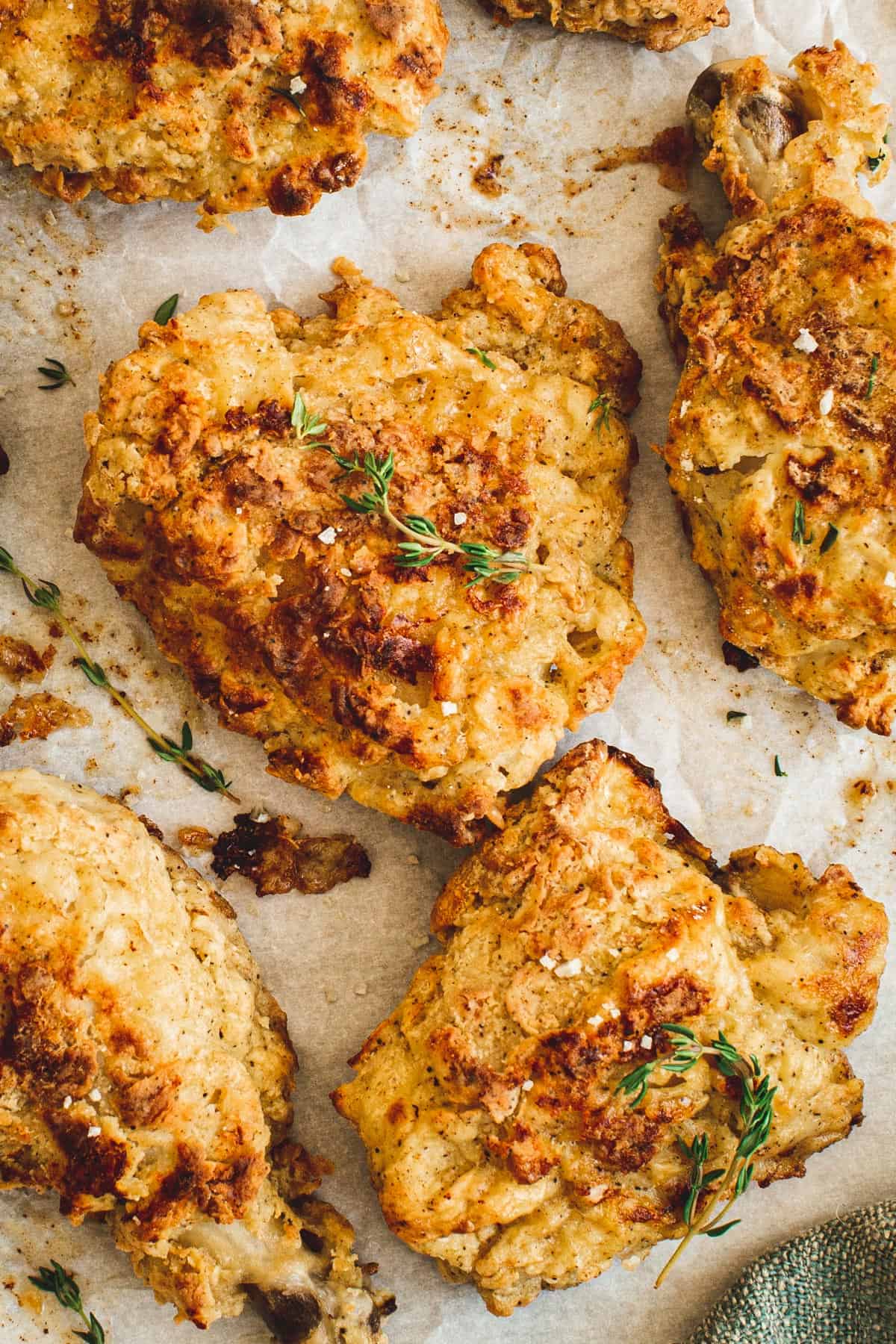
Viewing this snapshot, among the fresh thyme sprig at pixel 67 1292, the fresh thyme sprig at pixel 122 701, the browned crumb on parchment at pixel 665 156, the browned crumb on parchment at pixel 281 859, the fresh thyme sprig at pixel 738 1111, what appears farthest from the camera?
the browned crumb on parchment at pixel 665 156

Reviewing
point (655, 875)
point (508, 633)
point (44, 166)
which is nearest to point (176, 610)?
point (508, 633)

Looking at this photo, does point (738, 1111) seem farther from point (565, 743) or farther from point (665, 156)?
point (665, 156)

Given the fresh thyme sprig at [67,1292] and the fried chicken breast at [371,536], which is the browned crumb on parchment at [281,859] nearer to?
the fried chicken breast at [371,536]

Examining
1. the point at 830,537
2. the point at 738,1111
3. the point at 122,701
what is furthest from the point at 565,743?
the point at 122,701

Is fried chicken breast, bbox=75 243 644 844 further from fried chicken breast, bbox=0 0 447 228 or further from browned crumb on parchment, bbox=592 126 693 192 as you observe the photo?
browned crumb on parchment, bbox=592 126 693 192

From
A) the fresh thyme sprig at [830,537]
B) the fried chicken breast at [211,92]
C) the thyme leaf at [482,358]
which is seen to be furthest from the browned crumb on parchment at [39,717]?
the fresh thyme sprig at [830,537]

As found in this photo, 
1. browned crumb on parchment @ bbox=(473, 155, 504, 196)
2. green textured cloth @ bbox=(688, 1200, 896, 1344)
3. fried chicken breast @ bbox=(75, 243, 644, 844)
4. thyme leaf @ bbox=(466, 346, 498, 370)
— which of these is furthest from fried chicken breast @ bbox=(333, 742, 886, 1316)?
browned crumb on parchment @ bbox=(473, 155, 504, 196)

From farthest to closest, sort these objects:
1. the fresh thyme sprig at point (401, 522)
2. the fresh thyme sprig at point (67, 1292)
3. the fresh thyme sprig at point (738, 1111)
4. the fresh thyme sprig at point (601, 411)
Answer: the fresh thyme sprig at point (601, 411) < the fresh thyme sprig at point (67, 1292) < the fresh thyme sprig at point (401, 522) < the fresh thyme sprig at point (738, 1111)
